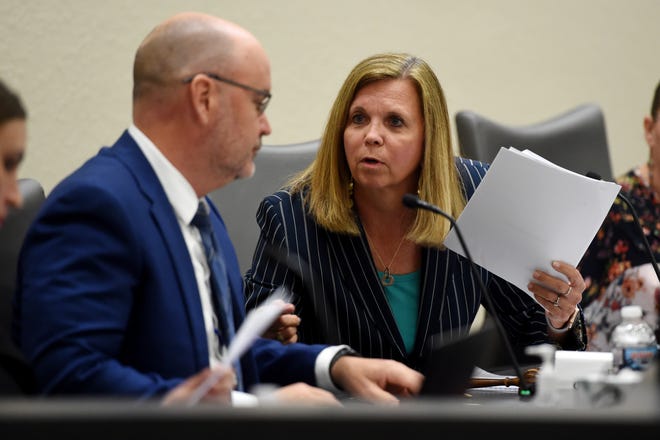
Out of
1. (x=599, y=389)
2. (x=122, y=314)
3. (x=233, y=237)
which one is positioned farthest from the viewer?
(x=233, y=237)

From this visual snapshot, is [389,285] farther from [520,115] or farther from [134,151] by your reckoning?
[520,115]

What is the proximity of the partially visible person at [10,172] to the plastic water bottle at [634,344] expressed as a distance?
1.09m

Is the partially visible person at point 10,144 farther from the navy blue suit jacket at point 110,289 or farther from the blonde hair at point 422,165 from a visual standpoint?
the blonde hair at point 422,165

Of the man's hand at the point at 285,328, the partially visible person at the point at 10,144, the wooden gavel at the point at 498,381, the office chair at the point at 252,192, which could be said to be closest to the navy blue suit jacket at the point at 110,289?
the partially visible person at the point at 10,144

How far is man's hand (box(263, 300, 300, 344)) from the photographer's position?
201 cm

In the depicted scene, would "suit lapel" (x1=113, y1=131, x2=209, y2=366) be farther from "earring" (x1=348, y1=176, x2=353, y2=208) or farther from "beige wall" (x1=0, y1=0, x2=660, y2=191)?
"beige wall" (x1=0, y1=0, x2=660, y2=191)

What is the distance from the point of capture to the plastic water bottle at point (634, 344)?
6.17ft

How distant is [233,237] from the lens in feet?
9.17

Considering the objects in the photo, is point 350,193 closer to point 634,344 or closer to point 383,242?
point 383,242

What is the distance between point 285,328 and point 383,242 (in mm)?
559

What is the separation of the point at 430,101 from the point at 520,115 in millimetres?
1862

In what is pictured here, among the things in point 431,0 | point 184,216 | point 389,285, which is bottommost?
point 389,285

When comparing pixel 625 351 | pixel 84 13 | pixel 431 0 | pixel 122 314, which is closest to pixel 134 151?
pixel 122 314

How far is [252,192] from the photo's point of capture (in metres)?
2.86
